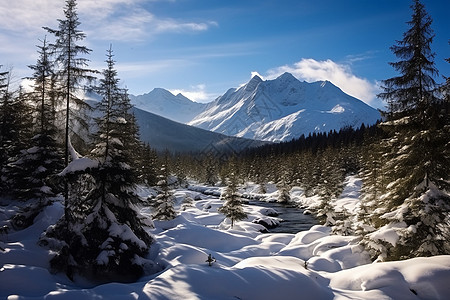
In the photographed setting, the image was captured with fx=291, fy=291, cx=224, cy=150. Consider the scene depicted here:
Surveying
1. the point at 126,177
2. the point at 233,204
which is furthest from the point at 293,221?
the point at 126,177

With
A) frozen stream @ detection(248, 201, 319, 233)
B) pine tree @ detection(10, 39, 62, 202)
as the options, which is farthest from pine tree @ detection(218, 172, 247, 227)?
pine tree @ detection(10, 39, 62, 202)

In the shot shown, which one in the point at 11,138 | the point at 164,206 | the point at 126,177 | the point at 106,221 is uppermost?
the point at 11,138

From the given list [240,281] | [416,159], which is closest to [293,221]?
[416,159]

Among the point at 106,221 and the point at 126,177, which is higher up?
the point at 126,177

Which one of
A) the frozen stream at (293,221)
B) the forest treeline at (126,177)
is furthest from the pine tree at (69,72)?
the frozen stream at (293,221)

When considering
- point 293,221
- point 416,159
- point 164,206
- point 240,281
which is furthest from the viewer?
point 293,221

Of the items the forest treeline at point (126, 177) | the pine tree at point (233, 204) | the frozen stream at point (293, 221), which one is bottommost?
the frozen stream at point (293, 221)

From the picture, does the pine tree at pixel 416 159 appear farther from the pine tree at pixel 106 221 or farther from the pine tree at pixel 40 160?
the pine tree at pixel 40 160

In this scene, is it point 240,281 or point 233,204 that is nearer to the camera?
point 240,281

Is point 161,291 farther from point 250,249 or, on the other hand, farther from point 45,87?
point 45,87

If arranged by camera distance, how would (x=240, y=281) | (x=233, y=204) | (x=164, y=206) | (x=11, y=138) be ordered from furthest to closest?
(x=233, y=204), (x=164, y=206), (x=11, y=138), (x=240, y=281)

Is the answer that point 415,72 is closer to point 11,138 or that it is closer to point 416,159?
point 416,159

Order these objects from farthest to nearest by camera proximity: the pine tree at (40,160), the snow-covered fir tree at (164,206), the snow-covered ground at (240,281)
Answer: the snow-covered fir tree at (164,206)
the pine tree at (40,160)
the snow-covered ground at (240,281)

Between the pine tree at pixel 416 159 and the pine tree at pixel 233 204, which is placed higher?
the pine tree at pixel 416 159
